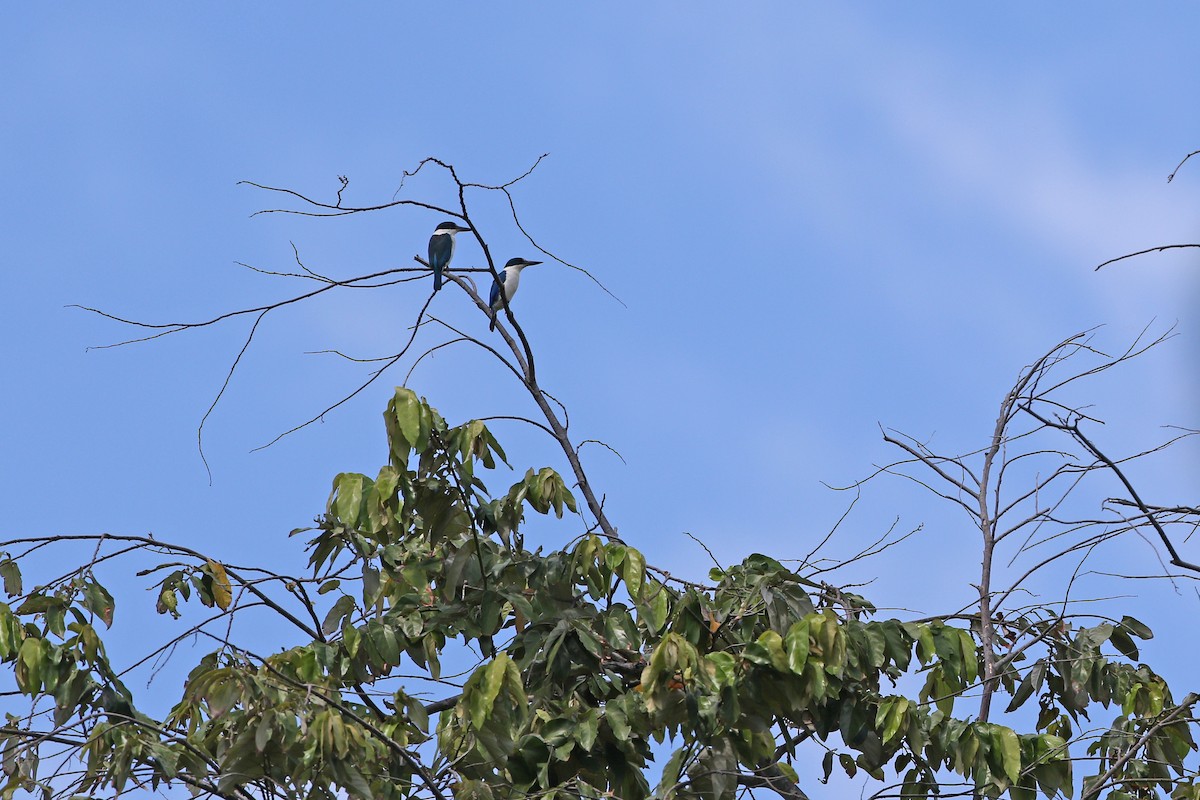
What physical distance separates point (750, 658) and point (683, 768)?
1.17 feet

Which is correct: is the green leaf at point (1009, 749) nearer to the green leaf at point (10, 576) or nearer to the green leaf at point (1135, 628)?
the green leaf at point (1135, 628)

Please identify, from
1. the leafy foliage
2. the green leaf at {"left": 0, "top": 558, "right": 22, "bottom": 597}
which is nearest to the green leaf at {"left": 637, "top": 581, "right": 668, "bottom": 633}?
the leafy foliage

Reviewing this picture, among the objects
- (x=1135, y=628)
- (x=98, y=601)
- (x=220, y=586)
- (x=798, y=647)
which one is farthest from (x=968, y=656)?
(x=98, y=601)

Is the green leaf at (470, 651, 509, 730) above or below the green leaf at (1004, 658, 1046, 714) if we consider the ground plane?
below

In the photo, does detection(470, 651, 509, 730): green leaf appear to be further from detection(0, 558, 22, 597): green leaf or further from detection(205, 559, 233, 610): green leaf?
detection(0, 558, 22, 597): green leaf

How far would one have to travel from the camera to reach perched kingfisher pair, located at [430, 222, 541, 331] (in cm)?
532

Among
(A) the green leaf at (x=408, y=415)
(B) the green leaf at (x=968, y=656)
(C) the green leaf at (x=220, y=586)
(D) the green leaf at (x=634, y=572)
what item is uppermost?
(A) the green leaf at (x=408, y=415)

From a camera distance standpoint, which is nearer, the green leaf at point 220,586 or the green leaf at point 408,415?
the green leaf at point 408,415

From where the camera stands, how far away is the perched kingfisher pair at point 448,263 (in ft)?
17.4

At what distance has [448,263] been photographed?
8.85 m

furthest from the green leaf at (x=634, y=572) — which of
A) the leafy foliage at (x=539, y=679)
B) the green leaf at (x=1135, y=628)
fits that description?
the green leaf at (x=1135, y=628)

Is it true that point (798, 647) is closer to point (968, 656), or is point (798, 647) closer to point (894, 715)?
point (894, 715)

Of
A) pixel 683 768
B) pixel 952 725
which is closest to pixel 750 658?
pixel 683 768

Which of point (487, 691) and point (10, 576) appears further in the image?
point (10, 576)
